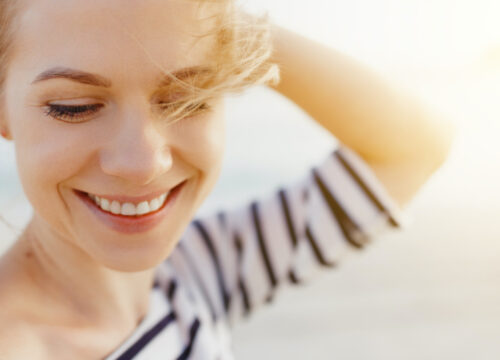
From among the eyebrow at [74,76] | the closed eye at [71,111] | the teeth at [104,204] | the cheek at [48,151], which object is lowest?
the teeth at [104,204]

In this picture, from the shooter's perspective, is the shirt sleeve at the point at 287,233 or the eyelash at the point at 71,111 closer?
the eyelash at the point at 71,111

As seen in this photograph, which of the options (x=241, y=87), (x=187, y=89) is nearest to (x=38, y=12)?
(x=187, y=89)

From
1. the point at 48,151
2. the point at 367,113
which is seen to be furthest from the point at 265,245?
the point at 48,151

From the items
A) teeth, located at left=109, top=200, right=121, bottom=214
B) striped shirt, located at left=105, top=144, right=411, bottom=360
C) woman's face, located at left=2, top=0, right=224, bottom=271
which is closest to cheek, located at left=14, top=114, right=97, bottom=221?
woman's face, located at left=2, top=0, right=224, bottom=271

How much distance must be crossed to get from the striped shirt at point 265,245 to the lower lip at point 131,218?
0.39 m

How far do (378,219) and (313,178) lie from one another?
0.81 ft

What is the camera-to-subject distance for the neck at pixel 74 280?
1.39m

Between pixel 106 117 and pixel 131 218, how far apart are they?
0.26m

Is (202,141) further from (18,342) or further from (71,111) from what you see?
(18,342)

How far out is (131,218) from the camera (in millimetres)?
1270

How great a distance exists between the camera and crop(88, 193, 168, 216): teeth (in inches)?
Answer: 48.7

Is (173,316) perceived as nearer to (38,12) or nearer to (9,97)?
(9,97)

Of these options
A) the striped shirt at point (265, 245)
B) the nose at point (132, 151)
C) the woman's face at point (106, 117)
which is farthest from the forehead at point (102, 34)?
the striped shirt at point (265, 245)

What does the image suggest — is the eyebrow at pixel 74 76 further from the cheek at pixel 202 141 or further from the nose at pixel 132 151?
the cheek at pixel 202 141
